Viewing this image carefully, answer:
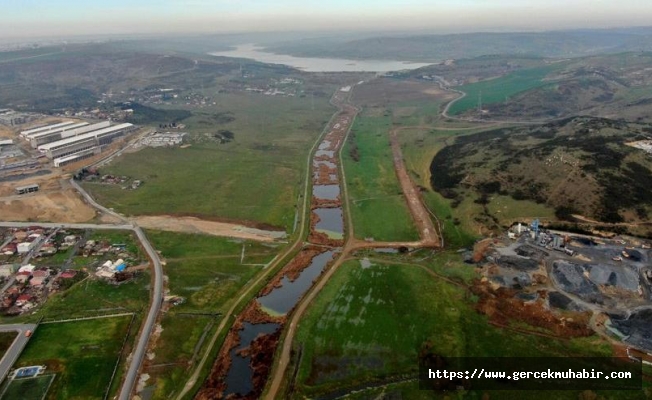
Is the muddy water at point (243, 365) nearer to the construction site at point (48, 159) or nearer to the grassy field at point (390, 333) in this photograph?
the grassy field at point (390, 333)

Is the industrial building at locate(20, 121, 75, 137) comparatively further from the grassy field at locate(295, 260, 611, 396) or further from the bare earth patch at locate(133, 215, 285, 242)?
the grassy field at locate(295, 260, 611, 396)

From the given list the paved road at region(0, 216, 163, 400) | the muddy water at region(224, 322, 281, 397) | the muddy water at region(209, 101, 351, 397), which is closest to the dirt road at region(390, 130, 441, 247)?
the muddy water at region(209, 101, 351, 397)

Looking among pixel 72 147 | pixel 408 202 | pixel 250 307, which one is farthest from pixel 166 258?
pixel 72 147

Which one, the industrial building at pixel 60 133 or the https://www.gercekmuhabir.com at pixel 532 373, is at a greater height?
the industrial building at pixel 60 133

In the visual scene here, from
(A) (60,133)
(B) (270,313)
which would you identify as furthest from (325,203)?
(A) (60,133)

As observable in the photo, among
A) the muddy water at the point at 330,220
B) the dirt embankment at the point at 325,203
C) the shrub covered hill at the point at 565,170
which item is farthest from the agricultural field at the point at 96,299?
the shrub covered hill at the point at 565,170
